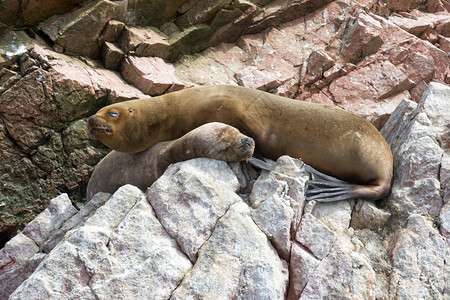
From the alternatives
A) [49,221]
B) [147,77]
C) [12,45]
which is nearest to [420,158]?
[49,221]

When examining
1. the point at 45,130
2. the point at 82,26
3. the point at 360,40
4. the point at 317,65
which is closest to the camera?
the point at 45,130

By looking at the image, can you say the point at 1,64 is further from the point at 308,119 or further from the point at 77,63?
the point at 308,119

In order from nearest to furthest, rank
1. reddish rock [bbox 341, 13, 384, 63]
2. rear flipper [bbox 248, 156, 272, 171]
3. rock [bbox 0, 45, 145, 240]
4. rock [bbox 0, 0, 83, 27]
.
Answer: rear flipper [bbox 248, 156, 272, 171]
rock [bbox 0, 45, 145, 240]
rock [bbox 0, 0, 83, 27]
reddish rock [bbox 341, 13, 384, 63]

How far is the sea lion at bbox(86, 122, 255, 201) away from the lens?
415cm

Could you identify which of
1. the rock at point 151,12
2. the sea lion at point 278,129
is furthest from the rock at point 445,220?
the rock at point 151,12

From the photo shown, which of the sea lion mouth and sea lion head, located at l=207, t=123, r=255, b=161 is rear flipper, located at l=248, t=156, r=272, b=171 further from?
the sea lion mouth

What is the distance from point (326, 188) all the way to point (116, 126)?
7.33 feet

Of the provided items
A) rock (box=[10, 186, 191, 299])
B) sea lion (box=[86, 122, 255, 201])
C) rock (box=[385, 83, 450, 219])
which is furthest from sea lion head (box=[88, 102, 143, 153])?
rock (box=[385, 83, 450, 219])

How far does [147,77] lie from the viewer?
7281 millimetres

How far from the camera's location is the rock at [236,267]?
10.7 ft

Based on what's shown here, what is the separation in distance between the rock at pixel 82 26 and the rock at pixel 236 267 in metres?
4.67

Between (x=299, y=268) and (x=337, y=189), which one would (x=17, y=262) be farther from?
(x=337, y=189)

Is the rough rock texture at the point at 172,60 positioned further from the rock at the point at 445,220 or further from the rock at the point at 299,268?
the rock at the point at 445,220

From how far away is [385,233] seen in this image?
4.07m
